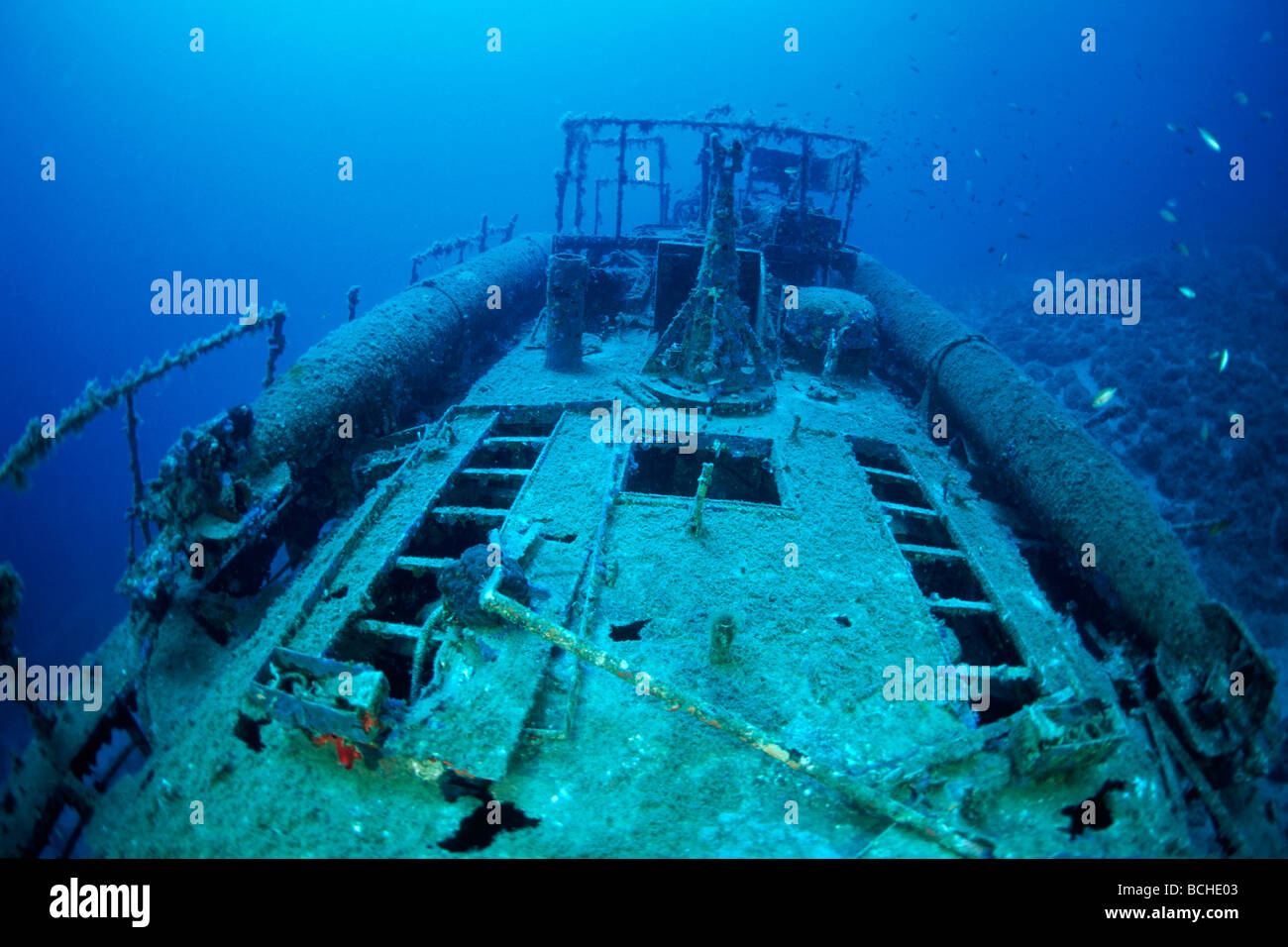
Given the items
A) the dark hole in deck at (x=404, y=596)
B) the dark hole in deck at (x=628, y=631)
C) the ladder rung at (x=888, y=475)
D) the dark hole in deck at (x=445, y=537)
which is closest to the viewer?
the dark hole in deck at (x=628, y=631)

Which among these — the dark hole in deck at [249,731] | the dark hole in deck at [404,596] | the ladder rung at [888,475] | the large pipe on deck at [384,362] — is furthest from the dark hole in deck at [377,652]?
the ladder rung at [888,475]

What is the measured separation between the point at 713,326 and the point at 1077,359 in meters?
21.8

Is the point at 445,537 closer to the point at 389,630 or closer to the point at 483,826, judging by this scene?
the point at 389,630

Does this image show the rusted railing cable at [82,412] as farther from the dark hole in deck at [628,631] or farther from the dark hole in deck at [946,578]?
the dark hole in deck at [946,578]

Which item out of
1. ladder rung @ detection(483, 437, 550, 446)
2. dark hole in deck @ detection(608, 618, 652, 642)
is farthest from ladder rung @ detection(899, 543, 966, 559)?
ladder rung @ detection(483, 437, 550, 446)

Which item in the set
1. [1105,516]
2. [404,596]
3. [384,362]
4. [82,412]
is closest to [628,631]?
[404,596]

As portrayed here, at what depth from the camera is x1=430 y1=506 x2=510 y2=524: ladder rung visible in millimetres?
5387

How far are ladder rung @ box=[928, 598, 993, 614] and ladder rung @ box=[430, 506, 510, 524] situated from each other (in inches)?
147

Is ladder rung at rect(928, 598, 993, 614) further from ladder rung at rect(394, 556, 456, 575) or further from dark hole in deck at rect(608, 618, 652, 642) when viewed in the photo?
ladder rung at rect(394, 556, 456, 575)

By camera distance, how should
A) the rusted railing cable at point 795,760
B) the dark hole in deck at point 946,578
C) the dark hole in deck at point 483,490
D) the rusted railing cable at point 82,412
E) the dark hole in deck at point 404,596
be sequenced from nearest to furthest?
the rusted railing cable at point 795,760
the rusted railing cable at point 82,412
the dark hole in deck at point 404,596
the dark hole in deck at point 946,578
the dark hole in deck at point 483,490

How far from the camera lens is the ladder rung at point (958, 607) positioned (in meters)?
4.64

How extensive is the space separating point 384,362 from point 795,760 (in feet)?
→ 24.7

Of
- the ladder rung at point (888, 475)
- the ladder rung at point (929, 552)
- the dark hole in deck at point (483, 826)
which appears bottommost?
the dark hole in deck at point (483, 826)

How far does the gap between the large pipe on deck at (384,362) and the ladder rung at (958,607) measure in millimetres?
6424
